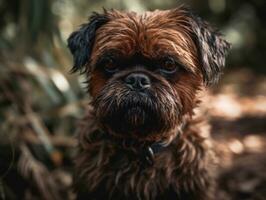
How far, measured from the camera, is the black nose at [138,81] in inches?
→ 184

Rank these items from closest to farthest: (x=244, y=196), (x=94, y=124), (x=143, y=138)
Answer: (x=143, y=138)
(x=94, y=124)
(x=244, y=196)

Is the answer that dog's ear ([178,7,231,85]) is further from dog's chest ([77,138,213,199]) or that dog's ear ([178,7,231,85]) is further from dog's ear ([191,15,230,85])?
dog's chest ([77,138,213,199])

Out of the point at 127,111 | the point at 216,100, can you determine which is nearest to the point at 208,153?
the point at 127,111

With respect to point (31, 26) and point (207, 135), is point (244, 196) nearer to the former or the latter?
point (207, 135)

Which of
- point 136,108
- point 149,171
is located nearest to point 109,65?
point 136,108

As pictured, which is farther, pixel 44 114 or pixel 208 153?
pixel 44 114

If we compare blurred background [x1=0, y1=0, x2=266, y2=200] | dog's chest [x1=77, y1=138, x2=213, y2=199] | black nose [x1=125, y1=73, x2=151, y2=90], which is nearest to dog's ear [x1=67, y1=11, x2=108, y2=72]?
black nose [x1=125, y1=73, x2=151, y2=90]

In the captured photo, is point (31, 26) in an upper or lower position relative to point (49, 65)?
upper

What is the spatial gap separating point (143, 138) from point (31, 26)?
7.71ft

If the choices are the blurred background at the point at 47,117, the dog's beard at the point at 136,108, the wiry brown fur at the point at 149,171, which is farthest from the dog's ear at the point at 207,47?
the blurred background at the point at 47,117

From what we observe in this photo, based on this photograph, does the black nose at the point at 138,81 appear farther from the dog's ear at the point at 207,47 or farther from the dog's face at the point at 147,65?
the dog's ear at the point at 207,47

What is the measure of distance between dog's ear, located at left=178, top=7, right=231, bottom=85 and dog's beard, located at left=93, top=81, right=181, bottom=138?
0.39 m

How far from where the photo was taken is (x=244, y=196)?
653cm

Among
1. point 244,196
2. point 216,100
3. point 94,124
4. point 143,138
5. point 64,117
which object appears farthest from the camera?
point 216,100
